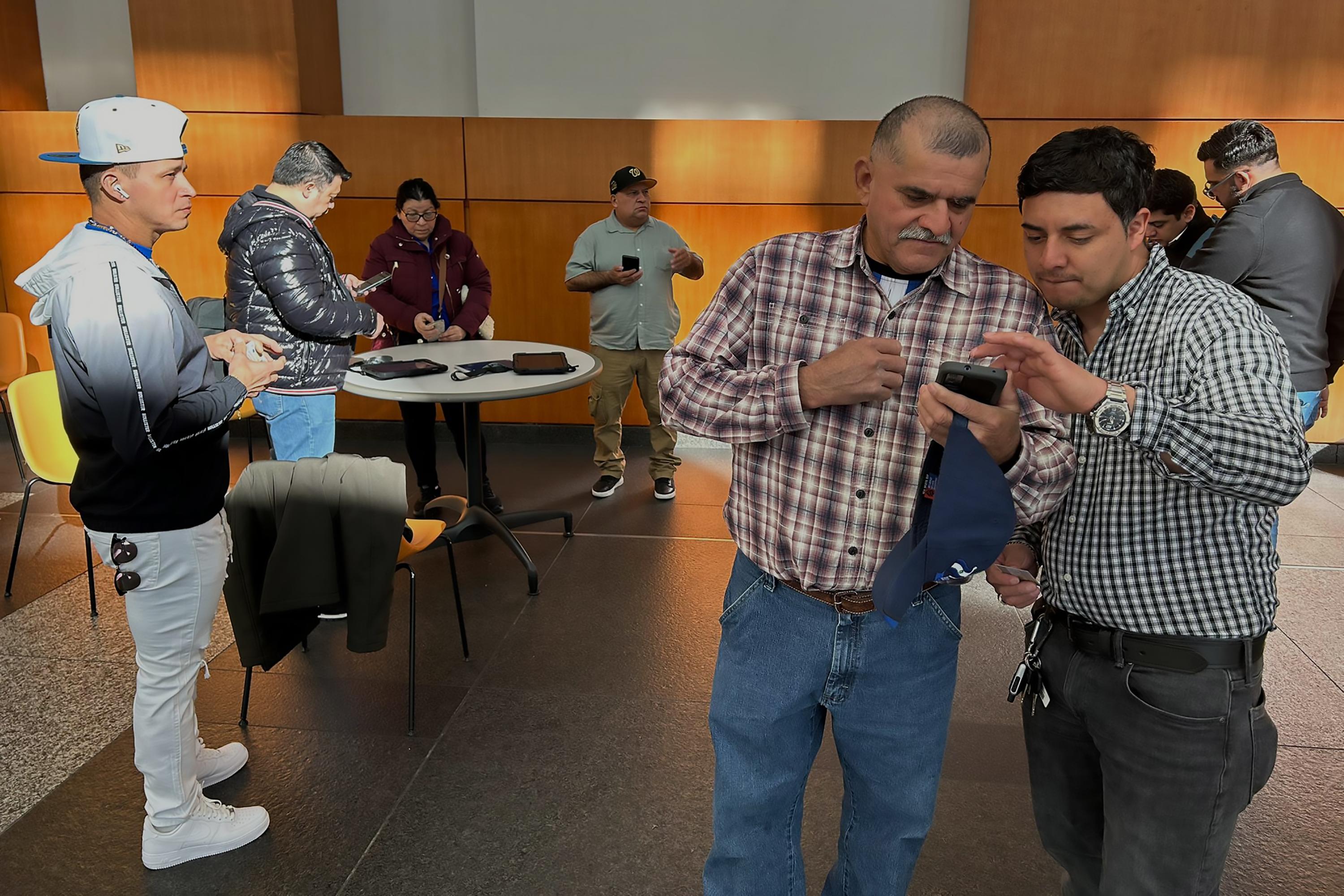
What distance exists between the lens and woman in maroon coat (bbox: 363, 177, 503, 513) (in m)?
4.93

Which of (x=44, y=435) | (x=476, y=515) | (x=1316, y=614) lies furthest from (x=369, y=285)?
(x=1316, y=614)

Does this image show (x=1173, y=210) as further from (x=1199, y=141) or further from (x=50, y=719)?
(x=50, y=719)

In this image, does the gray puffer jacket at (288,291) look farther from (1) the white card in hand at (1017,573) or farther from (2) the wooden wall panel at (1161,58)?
(2) the wooden wall panel at (1161,58)

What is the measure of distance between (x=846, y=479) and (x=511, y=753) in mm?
1739

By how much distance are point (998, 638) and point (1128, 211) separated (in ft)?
8.16

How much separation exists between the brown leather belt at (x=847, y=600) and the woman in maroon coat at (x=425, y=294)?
11.3 ft

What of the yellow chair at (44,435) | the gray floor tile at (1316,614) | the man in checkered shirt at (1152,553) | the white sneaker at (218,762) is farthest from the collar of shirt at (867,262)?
the yellow chair at (44,435)

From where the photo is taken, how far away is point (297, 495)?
269 cm

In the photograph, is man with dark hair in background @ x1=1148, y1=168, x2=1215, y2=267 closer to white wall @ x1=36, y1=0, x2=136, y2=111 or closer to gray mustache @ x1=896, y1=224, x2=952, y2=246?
gray mustache @ x1=896, y1=224, x2=952, y2=246

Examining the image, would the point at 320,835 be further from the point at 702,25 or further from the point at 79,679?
the point at 702,25

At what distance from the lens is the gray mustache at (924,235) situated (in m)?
1.47

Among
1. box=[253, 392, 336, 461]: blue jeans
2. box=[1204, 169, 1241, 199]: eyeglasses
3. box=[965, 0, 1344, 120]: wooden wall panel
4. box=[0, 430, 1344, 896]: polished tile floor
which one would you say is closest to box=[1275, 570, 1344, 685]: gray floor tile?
box=[0, 430, 1344, 896]: polished tile floor

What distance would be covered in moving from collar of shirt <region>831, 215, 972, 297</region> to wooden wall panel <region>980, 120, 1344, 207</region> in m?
4.59

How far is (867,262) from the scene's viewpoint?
1598mm
